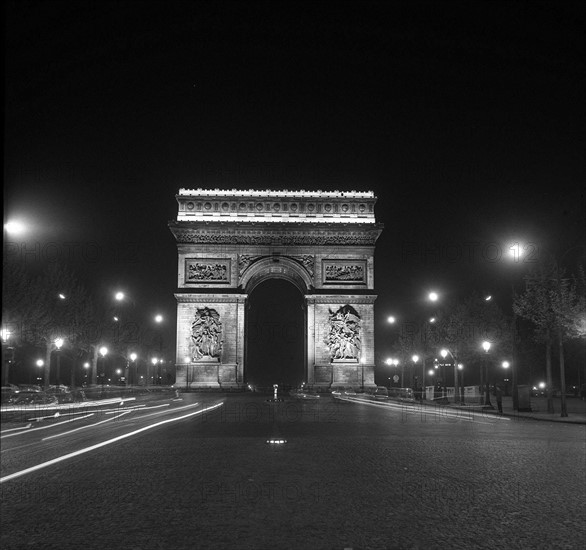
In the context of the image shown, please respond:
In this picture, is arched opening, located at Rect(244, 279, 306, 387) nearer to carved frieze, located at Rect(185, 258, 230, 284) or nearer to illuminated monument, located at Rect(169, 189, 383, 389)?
illuminated monument, located at Rect(169, 189, 383, 389)

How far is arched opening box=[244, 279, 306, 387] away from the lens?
96250 millimetres

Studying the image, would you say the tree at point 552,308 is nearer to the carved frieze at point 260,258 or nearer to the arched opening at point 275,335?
the carved frieze at point 260,258

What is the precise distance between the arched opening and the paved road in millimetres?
71996

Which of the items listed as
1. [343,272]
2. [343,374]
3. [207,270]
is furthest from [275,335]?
[343,374]

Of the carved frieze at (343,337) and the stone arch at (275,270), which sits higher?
the stone arch at (275,270)

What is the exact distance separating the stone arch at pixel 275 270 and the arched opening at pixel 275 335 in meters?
23.6

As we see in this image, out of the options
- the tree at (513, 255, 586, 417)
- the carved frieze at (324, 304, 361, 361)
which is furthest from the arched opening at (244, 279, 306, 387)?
the tree at (513, 255, 586, 417)

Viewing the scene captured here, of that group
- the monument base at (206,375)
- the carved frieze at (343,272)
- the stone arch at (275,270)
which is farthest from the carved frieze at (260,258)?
the monument base at (206,375)

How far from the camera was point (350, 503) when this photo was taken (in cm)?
920

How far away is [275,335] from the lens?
106 meters

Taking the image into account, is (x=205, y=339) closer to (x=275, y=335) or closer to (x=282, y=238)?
(x=282, y=238)

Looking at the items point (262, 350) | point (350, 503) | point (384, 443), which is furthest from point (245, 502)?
point (262, 350)

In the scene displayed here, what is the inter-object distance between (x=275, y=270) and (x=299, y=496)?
5468 cm

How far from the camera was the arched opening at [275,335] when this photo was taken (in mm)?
96250
